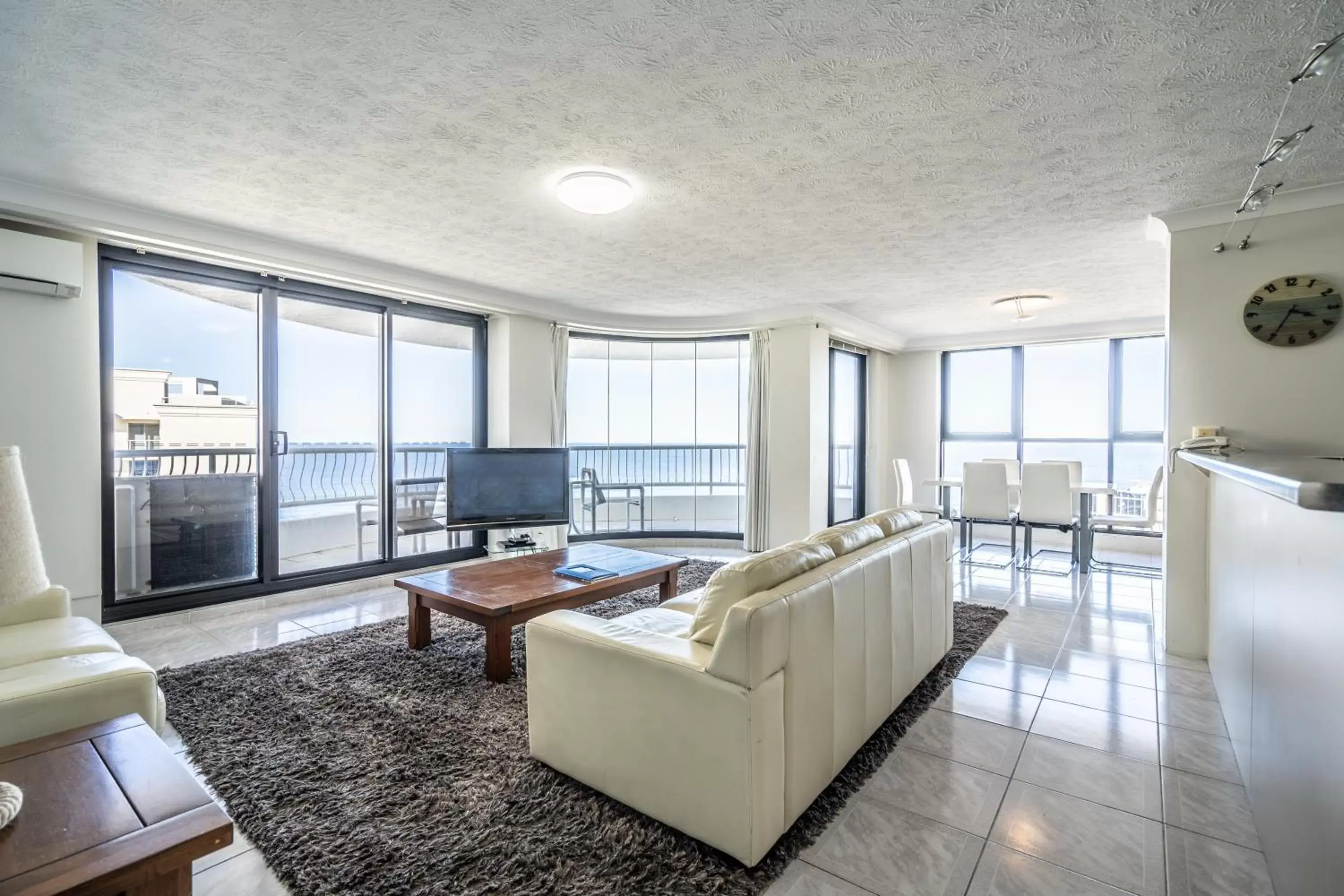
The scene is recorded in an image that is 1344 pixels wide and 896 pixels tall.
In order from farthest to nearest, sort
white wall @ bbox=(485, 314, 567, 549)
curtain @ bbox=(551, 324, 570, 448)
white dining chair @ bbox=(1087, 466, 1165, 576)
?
curtain @ bbox=(551, 324, 570, 448) → white wall @ bbox=(485, 314, 567, 549) → white dining chair @ bbox=(1087, 466, 1165, 576)

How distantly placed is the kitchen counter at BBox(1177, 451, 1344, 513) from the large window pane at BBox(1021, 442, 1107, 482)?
4830 mm

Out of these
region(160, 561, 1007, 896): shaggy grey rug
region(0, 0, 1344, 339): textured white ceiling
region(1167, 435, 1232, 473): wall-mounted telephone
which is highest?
region(0, 0, 1344, 339): textured white ceiling

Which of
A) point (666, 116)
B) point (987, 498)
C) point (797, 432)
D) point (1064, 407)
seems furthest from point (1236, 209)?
point (1064, 407)

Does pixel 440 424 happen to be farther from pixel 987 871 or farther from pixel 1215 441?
pixel 1215 441

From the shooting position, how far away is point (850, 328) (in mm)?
6277

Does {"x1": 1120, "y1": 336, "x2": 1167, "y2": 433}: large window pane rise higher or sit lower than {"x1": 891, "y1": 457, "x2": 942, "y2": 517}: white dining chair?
higher

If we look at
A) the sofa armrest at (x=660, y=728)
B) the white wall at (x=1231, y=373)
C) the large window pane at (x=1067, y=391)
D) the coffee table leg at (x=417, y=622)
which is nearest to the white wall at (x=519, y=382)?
the coffee table leg at (x=417, y=622)

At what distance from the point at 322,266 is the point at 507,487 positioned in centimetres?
199

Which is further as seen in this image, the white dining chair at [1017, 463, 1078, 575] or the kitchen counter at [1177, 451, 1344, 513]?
the white dining chair at [1017, 463, 1078, 575]

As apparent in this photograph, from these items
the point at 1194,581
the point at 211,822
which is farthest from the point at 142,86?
the point at 1194,581

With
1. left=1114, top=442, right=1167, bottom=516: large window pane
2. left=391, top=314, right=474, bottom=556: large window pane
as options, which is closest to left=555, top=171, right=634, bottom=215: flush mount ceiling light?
left=391, top=314, right=474, bottom=556: large window pane

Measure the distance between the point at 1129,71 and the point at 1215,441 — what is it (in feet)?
6.47

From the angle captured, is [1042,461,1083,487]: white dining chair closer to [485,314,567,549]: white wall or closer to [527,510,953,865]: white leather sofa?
[527,510,953,865]: white leather sofa

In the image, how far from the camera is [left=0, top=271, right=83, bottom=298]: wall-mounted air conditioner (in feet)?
9.94
